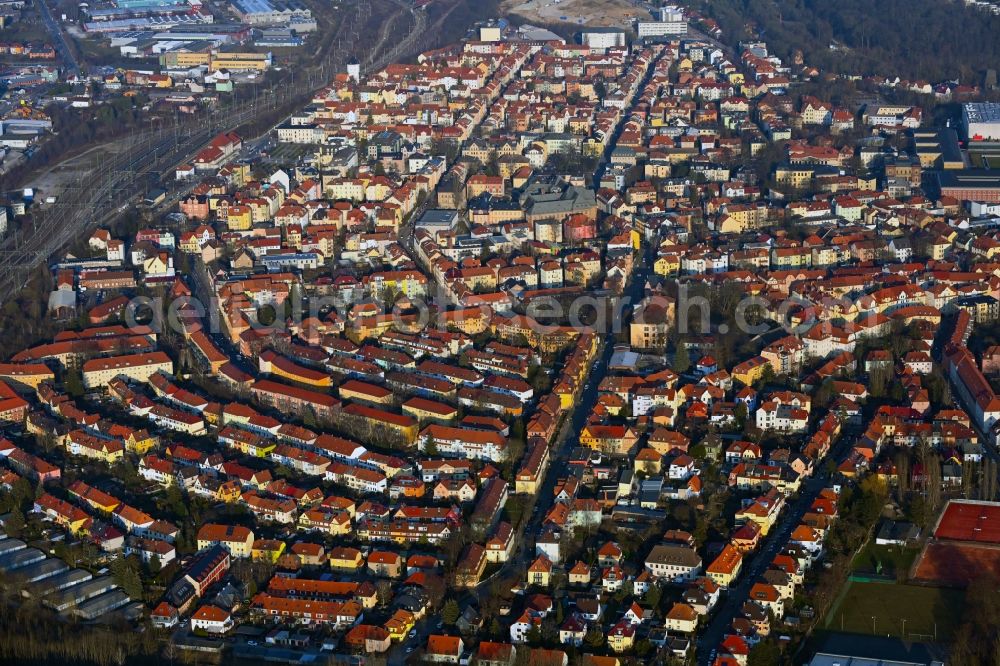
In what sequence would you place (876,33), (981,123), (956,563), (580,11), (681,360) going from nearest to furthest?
(956,563) → (681,360) → (981,123) → (876,33) → (580,11)

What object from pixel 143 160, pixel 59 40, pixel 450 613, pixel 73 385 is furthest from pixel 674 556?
pixel 59 40

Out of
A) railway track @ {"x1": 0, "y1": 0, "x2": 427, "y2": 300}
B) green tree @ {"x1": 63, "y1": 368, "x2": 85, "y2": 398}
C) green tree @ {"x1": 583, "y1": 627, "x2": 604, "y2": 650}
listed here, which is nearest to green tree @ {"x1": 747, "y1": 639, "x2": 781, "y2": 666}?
green tree @ {"x1": 583, "y1": 627, "x2": 604, "y2": 650}

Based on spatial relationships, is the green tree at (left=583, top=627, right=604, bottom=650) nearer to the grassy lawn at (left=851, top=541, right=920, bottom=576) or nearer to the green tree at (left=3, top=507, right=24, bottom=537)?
the grassy lawn at (left=851, top=541, right=920, bottom=576)

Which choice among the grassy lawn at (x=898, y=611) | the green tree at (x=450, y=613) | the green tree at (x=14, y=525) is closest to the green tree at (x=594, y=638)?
the green tree at (x=450, y=613)

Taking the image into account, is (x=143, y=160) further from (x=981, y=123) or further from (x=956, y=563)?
(x=956, y=563)

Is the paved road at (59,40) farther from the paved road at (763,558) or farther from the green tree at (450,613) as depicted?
the green tree at (450,613)
